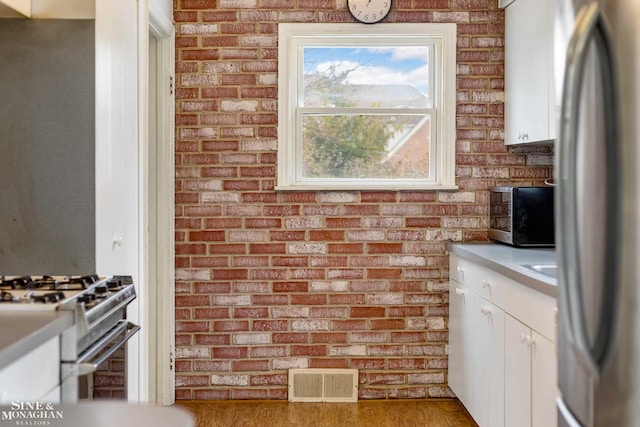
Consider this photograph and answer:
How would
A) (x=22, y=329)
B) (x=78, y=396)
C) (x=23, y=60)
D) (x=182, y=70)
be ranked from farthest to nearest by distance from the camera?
(x=182, y=70)
(x=23, y=60)
(x=78, y=396)
(x=22, y=329)

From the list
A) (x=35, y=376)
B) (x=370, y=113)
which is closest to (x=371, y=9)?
(x=370, y=113)

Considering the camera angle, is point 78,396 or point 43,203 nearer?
point 78,396

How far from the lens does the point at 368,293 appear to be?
331 cm

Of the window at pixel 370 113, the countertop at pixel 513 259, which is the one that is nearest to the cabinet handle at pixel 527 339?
the countertop at pixel 513 259

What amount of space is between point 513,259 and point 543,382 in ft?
2.12

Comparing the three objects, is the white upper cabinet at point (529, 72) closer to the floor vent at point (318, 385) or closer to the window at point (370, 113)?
the window at point (370, 113)

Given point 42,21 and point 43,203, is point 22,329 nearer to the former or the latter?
point 43,203

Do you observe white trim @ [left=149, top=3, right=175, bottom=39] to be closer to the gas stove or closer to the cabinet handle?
the gas stove

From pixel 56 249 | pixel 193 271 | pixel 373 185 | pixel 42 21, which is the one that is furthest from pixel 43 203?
pixel 373 185

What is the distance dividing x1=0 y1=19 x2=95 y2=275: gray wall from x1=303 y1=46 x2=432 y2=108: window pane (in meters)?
1.46

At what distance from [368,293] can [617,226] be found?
2.26 meters

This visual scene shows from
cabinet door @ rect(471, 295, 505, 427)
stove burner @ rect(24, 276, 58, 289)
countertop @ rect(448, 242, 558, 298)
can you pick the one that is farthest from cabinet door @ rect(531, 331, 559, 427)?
stove burner @ rect(24, 276, 58, 289)

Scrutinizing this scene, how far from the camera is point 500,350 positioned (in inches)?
96.0

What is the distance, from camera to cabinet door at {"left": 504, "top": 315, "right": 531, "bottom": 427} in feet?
7.05
